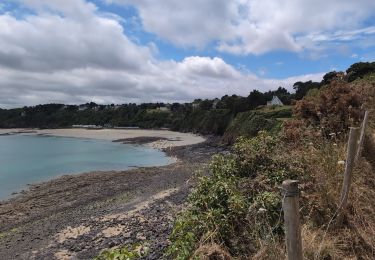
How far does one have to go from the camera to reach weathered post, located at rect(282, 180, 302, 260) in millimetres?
3469

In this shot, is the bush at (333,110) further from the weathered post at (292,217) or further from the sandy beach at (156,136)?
the sandy beach at (156,136)

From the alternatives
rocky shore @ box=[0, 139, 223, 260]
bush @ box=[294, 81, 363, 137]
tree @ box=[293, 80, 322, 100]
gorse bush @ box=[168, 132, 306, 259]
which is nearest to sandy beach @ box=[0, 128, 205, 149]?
tree @ box=[293, 80, 322, 100]

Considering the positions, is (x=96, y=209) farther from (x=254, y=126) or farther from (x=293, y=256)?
(x=254, y=126)

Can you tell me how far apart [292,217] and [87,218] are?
537 inches

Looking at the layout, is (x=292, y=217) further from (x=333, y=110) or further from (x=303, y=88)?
(x=303, y=88)

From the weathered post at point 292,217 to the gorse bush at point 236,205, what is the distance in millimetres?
1271

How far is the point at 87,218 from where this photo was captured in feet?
52.2

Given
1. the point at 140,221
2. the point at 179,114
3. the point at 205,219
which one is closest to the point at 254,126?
the point at 140,221

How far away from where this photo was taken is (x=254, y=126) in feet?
168

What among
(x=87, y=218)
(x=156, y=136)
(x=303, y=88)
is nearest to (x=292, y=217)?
(x=87, y=218)

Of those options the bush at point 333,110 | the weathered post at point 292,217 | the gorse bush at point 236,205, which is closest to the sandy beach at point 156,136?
the bush at point 333,110

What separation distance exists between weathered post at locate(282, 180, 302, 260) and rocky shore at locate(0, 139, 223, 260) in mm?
4913

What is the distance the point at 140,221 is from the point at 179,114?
123m

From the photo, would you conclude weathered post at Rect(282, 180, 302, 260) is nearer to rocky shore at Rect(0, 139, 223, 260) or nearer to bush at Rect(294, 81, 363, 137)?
rocky shore at Rect(0, 139, 223, 260)
